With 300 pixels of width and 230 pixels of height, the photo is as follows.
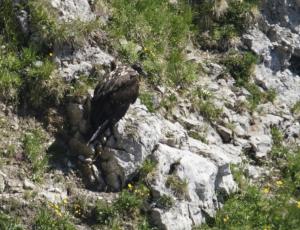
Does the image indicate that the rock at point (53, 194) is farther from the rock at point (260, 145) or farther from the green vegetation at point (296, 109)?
the green vegetation at point (296, 109)

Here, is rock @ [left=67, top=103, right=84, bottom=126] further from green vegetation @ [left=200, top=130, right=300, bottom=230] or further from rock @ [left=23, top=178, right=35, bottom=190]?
green vegetation @ [left=200, top=130, right=300, bottom=230]

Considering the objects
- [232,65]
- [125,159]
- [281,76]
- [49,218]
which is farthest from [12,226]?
[281,76]

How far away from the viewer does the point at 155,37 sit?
13.4 meters

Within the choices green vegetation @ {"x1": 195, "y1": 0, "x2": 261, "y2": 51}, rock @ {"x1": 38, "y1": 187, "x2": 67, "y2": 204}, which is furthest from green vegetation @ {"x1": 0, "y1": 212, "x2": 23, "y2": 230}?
green vegetation @ {"x1": 195, "y1": 0, "x2": 261, "y2": 51}

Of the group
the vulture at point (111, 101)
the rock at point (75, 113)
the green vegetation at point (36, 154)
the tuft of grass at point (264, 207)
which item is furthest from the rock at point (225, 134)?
the green vegetation at point (36, 154)

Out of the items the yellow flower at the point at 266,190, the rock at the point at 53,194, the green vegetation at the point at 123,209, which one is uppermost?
the yellow flower at the point at 266,190

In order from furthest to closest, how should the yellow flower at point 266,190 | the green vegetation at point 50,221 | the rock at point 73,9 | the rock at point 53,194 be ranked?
the rock at point 73,9 → the yellow flower at point 266,190 → the rock at point 53,194 → the green vegetation at point 50,221

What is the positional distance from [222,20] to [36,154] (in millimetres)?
6316

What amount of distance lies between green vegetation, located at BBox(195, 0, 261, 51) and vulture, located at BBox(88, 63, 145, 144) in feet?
14.0

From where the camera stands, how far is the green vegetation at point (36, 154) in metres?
10.1

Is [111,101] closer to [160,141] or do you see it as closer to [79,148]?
[79,148]

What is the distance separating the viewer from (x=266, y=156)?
40.7 ft

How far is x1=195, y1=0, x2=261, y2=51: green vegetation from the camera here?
47.5 feet

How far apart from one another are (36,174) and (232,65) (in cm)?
561
